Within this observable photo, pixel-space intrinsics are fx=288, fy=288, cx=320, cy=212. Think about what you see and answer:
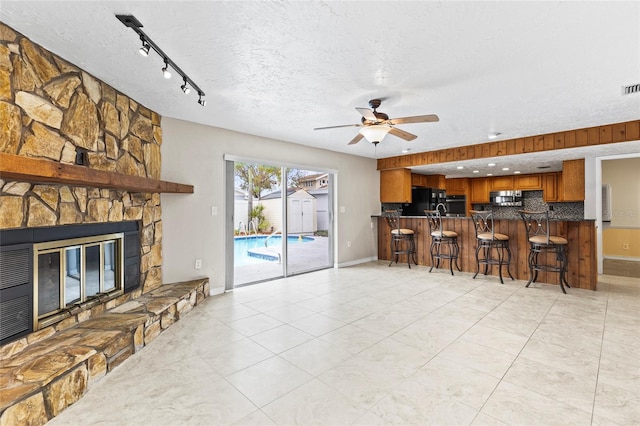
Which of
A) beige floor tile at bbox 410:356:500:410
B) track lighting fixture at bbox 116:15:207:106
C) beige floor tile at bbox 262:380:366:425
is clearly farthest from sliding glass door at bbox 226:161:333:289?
beige floor tile at bbox 410:356:500:410

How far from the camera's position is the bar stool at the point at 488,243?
15.6 feet

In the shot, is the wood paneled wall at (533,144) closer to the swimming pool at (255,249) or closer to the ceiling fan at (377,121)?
the ceiling fan at (377,121)

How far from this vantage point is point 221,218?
4.21m

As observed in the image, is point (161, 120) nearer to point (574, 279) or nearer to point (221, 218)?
point (221, 218)

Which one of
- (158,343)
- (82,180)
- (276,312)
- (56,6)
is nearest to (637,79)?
(276,312)

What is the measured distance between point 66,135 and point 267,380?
246cm

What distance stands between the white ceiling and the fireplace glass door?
152 cm

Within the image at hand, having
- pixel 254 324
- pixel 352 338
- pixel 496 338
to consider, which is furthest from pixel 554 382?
pixel 254 324

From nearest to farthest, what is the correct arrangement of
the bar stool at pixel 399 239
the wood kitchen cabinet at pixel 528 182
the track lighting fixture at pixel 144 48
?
the track lighting fixture at pixel 144 48 → the bar stool at pixel 399 239 → the wood kitchen cabinet at pixel 528 182

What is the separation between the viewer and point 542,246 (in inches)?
172

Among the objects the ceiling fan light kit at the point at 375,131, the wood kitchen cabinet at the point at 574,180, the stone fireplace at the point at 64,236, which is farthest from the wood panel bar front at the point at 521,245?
the stone fireplace at the point at 64,236

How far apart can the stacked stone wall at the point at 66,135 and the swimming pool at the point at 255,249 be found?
1.41 meters

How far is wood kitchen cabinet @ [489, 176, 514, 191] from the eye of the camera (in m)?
7.81

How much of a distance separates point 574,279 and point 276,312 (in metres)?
4.52
